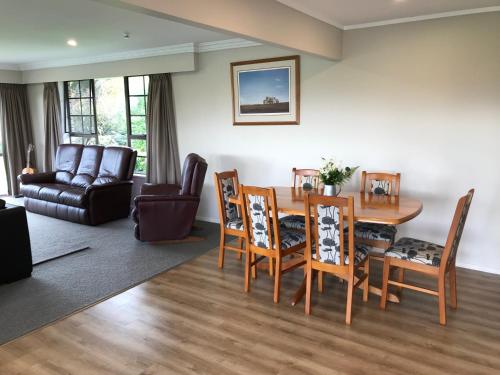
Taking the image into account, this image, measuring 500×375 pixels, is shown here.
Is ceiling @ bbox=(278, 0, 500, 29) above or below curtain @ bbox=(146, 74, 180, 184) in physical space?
above

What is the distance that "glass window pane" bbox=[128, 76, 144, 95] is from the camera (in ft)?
21.2

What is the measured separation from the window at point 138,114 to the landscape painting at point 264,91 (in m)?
1.99

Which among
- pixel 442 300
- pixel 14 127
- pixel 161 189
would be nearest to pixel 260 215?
pixel 442 300

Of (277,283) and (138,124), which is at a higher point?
(138,124)

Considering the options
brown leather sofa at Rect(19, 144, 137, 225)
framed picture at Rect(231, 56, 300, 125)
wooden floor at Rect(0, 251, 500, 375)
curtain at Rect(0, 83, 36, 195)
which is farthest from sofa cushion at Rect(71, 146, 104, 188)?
wooden floor at Rect(0, 251, 500, 375)

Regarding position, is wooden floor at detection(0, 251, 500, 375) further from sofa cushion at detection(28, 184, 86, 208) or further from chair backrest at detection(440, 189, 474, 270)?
sofa cushion at detection(28, 184, 86, 208)

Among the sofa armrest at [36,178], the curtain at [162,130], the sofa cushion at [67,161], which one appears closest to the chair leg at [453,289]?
the curtain at [162,130]

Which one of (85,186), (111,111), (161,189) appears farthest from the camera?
(111,111)

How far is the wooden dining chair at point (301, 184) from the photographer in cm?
396

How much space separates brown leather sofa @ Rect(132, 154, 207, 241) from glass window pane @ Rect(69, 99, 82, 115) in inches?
140

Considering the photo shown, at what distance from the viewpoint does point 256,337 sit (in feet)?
9.29

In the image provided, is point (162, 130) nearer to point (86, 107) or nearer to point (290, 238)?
point (86, 107)

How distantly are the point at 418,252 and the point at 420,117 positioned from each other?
5.43 feet

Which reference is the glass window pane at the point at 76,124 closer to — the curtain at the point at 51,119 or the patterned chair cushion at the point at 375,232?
the curtain at the point at 51,119
